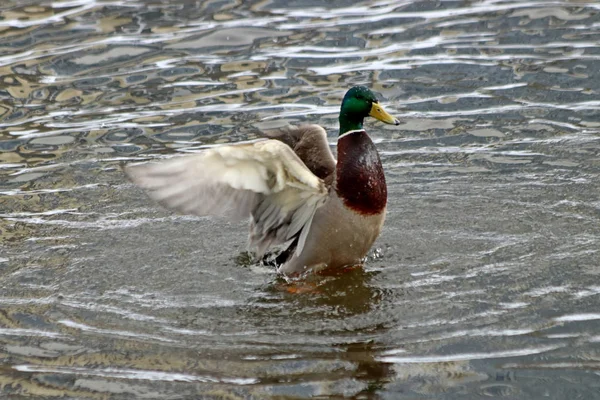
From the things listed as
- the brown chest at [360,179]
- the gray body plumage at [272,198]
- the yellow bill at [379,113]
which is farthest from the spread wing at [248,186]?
the yellow bill at [379,113]

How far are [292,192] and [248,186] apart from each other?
0.35 metres

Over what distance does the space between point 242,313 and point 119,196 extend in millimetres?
2493

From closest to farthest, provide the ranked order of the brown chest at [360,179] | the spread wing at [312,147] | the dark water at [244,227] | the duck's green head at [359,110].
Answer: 1. the dark water at [244,227]
2. the brown chest at [360,179]
3. the duck's green head at [359,110]
4. the spread wing at [312,147]

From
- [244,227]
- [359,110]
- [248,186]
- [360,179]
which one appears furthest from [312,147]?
[248,186]

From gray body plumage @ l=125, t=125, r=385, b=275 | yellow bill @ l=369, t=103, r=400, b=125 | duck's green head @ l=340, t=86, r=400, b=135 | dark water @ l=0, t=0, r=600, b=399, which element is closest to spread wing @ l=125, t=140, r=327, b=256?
gray body plumage @ l=125, t=125, r=385, b=275

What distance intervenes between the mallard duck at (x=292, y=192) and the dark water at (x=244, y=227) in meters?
0.24

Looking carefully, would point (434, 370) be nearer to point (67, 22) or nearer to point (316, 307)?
point (316, 307)

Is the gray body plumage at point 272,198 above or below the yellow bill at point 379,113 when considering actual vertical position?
below

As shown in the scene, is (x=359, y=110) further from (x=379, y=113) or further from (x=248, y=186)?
(x=248, y=186)

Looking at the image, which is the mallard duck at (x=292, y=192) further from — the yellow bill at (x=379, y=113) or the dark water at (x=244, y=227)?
the dark water at (x=244, y=227)

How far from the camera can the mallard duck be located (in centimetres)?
612

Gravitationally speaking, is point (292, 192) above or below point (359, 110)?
below

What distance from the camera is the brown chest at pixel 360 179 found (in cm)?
668

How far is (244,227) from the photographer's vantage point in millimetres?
7754
